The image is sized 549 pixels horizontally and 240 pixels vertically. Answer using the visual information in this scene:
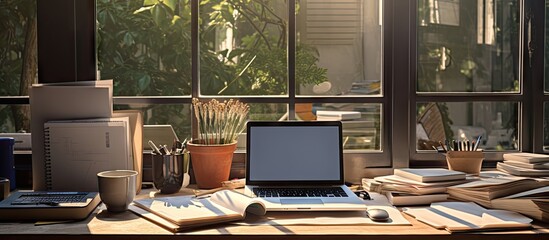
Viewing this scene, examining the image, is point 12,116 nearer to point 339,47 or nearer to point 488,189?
point 339,47

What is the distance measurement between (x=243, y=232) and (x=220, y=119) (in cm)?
74

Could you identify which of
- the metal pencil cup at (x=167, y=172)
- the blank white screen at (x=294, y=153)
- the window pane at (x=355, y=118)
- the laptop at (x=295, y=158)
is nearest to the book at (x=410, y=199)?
the laptop at (x=295, y=158)

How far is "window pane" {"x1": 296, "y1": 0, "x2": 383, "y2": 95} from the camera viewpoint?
9.37 feet

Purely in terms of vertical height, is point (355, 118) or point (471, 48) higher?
point (471, 48)

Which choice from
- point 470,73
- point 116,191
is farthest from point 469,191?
point 116,191

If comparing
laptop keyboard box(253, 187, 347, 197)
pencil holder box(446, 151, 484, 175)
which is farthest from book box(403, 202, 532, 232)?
pencil holder box(446, 151, 484, 175)

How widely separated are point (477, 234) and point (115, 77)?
1660 millimetres

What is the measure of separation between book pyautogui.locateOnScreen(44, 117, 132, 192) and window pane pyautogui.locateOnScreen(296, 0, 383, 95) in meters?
0.84

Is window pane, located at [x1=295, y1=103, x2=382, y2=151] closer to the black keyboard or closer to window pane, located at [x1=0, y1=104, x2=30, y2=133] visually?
the black keyboard

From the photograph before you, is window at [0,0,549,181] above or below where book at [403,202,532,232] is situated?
above

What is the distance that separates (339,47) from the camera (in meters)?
2.88

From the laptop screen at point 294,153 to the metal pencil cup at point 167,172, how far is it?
0.87 ft

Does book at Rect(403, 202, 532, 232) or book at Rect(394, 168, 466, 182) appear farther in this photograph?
book at Rect(394, 168, 466, 182)

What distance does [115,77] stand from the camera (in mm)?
2875
